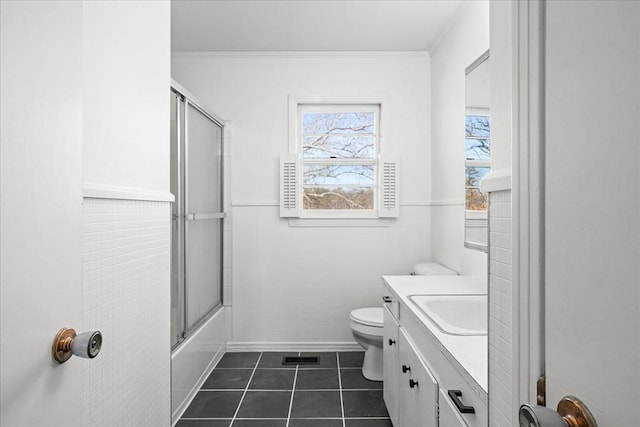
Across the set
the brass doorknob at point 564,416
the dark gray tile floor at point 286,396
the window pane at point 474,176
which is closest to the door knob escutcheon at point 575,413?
the brass doorknob at point 564,416

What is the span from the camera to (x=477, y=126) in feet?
6.75

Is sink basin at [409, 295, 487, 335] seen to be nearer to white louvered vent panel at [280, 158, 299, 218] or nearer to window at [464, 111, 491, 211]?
window at [464, 111, 491, 211]

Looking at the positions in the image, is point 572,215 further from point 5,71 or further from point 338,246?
point 338,246

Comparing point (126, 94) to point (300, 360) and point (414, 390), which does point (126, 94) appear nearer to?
point (414, 390)

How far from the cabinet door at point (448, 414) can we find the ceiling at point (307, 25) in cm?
231

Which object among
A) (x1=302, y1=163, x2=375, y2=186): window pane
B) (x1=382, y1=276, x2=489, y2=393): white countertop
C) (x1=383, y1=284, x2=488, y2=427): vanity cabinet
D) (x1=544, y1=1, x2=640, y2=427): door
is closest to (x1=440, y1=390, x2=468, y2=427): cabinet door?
(x1=383, y1=284, x2=488, y2=427): vanity cabinet

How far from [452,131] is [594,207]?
2306 mm

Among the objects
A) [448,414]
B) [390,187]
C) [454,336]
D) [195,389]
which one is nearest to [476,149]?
[390,187]

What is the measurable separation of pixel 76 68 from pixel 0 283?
1.45 ft

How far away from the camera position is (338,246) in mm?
3133

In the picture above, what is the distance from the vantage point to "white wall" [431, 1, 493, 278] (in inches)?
87.2

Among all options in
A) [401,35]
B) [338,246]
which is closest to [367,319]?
[338,246]

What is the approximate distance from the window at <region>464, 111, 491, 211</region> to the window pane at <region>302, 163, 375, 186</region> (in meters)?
1.07

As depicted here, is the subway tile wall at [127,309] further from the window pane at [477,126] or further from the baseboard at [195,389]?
the window pane at [477,126]
